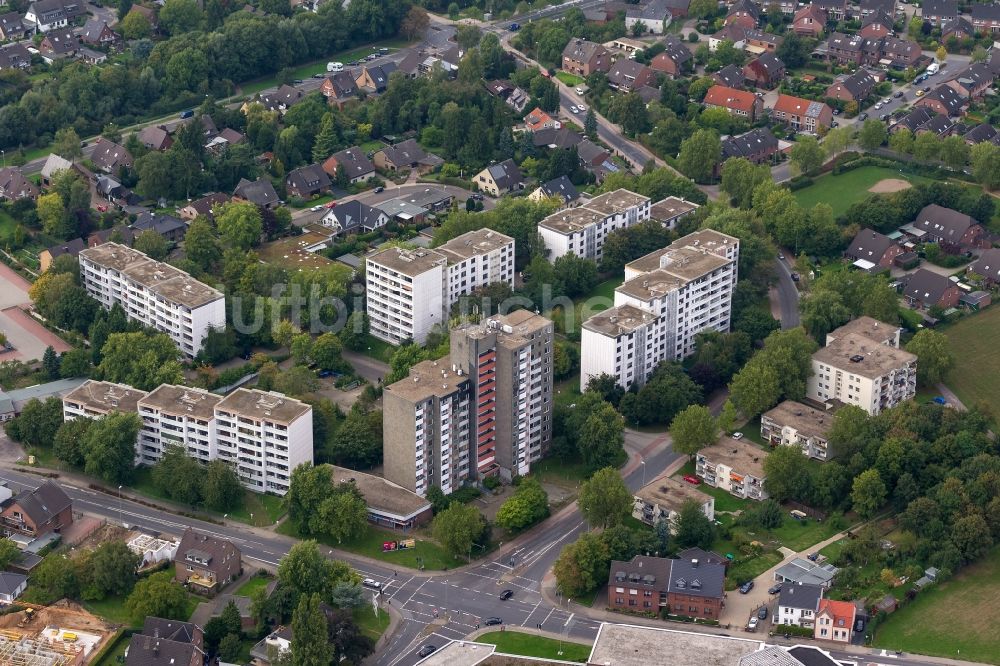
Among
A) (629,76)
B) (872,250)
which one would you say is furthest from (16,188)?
(872,250)

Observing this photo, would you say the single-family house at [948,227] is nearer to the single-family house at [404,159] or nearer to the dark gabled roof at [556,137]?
the dark gabled roof at [556,137]

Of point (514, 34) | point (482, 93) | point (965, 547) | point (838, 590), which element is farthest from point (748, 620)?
point (514, 34)

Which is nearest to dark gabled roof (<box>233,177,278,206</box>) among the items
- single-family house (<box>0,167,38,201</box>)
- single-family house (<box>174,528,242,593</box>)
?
single-family house (<box>0,167,38,201</box>)

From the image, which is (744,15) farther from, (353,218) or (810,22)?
(353,218)

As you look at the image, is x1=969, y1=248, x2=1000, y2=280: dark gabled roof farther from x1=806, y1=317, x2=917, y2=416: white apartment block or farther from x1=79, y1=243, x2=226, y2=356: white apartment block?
x1=79, y1=243, x2=226, y2=356: white apartment block

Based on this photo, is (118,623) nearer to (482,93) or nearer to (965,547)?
(965,547)
